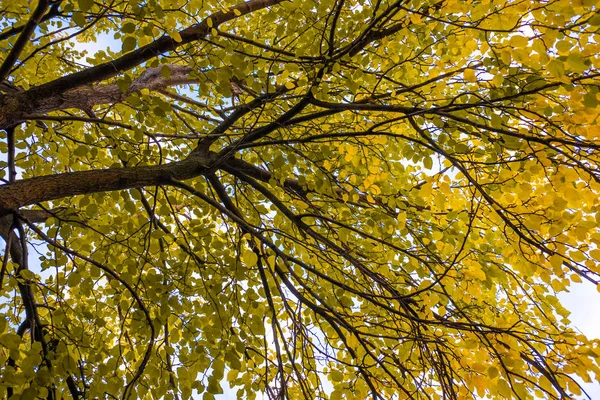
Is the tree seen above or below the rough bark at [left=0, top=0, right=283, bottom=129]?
below

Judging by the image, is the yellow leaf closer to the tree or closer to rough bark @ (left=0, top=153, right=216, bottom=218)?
the tree

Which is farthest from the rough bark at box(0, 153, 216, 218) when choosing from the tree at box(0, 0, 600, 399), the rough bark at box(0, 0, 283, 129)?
the rough bark at box(0, 0, 283, 129)

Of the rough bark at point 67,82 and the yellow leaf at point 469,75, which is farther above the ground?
the rough bark at point 67,82

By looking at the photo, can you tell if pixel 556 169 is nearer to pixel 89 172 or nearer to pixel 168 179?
pixel 168 179

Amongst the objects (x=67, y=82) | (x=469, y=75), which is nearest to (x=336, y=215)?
(x=469, y=75)

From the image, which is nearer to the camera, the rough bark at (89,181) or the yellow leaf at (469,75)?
the yellow leaf at (469,75)

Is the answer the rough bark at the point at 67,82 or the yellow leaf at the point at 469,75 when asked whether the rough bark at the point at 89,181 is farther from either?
the yellow leaf at the point at 469,75

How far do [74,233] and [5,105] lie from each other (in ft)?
4.30

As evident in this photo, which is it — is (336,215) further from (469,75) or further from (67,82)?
(67,82)

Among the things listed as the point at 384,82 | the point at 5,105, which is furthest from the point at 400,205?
the point at 5,105

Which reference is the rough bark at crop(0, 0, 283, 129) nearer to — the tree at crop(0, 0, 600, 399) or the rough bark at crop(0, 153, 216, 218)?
the tree at crop(0, 0, 600, 399)

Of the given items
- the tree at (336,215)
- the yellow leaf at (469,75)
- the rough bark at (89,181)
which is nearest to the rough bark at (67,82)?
the tree at (336,215)

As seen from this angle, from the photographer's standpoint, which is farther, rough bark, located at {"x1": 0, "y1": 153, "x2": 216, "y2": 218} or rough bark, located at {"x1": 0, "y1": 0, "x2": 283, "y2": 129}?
rough bark, located at {"x1": 0, "y1": 0, "x2": 283, "y2": 129}

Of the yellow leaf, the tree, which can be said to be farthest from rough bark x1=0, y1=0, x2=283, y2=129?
the yellow leaf
